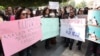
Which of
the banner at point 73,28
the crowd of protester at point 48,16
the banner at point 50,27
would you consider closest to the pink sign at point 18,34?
the crowd of protester at point 48,16

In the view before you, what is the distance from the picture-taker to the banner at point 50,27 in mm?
7966

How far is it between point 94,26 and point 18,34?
7.69 ft

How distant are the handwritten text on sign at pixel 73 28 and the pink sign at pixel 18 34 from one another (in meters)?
1.52

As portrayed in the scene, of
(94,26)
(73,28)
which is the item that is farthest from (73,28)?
(94,26)

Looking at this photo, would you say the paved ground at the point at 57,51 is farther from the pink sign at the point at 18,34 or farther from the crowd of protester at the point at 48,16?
the pink sign at the point at 18,34

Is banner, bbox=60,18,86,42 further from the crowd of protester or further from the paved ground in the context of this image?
the paved ground

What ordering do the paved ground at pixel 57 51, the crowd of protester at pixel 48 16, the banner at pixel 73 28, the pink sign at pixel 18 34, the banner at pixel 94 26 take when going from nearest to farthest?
the pink sign at pixel 18 34
the crowd of protester at pixel 48 16
the banner at pixel 94 26
the banner at pixel 73 28
the paved ground at pixel 57 51

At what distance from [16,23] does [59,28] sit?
3.84 meters

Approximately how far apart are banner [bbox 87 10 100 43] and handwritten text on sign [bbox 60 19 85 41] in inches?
25.1

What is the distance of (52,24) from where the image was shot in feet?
28.9

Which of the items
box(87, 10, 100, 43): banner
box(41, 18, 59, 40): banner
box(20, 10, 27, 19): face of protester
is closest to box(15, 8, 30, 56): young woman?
box(20, 10, 27, 19): face of protester

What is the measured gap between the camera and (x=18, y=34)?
5.70 m

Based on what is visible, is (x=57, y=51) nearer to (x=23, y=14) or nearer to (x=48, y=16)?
(x=48, y=16)

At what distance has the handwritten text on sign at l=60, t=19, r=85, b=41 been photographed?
305 inches
